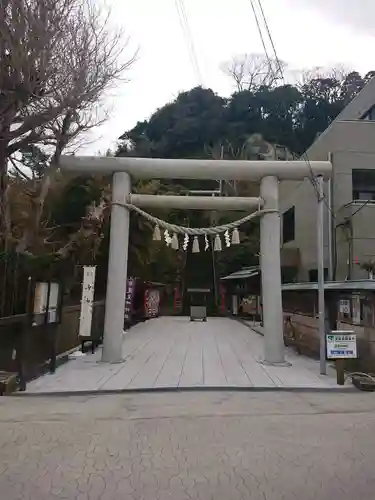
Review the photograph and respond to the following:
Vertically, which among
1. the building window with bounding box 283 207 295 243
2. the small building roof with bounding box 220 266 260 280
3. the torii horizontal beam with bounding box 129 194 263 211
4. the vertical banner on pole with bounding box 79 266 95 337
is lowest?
the vertical banner on pole with bounding box 79 266 95 337

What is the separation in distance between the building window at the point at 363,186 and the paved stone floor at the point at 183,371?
8082 millimetres

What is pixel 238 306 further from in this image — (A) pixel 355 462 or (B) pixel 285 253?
(A) pixel 355 462

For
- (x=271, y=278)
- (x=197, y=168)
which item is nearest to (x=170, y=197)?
(x=197, y=168)

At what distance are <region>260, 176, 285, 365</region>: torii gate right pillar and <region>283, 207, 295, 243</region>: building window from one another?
13.4 metres

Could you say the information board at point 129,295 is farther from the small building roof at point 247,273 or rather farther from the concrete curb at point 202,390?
the concrete curb at point 202,390

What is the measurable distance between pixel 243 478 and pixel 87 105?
991 centimetres

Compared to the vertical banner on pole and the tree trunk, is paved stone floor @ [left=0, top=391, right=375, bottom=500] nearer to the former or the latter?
the vertical banner on pole

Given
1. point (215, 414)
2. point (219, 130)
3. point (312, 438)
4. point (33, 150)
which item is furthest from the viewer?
point (219, 130)

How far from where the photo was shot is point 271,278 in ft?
A: 38.1

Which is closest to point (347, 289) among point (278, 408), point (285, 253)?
point (278, 408)

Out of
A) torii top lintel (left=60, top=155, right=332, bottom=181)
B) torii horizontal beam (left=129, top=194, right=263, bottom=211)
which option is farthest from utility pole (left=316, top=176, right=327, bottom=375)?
torii horizontal beam (left=129, top=194, right=263, bottom=211)

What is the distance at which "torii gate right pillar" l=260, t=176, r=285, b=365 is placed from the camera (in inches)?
447

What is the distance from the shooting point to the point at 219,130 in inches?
1812

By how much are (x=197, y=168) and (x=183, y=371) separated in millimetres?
4760
